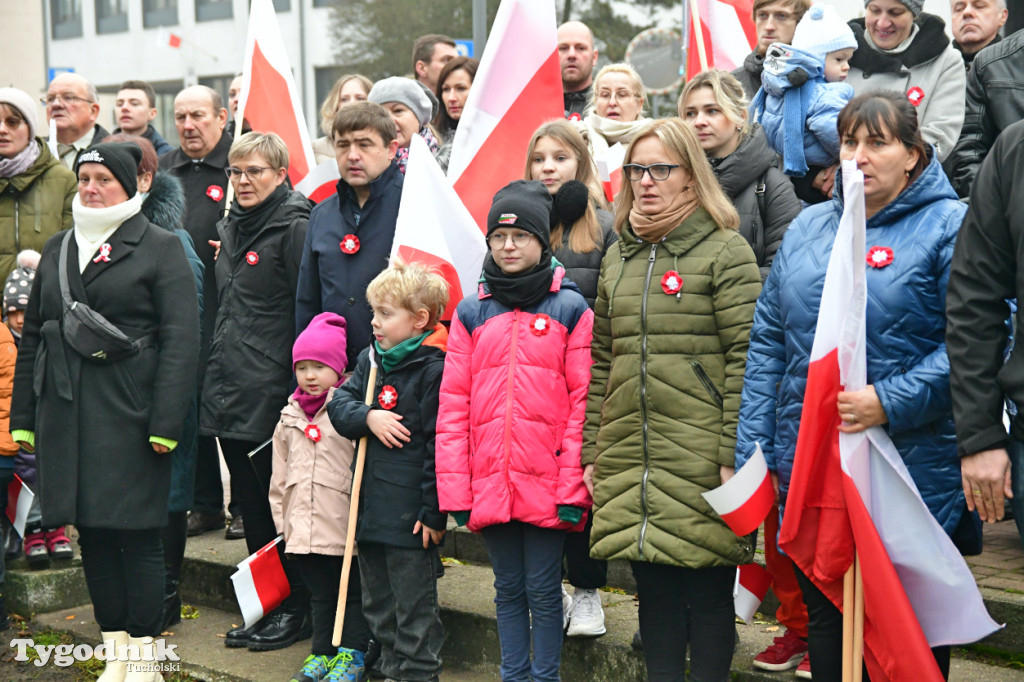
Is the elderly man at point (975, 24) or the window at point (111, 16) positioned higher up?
the window at point (111, 16)

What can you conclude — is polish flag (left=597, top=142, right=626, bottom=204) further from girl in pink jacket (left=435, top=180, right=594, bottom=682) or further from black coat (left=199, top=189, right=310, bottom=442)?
girl in pink jacket (left=435, top=180, right=594, bottom=682)

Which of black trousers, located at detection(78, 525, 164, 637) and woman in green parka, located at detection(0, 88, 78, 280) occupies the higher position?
woman in green parka, located at detection(0, 88, 78, 280)

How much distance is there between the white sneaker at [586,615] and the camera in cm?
476

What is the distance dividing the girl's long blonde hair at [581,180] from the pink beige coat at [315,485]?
45.5 inches

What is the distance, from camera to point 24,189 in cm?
671

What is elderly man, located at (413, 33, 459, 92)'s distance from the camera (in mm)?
8094

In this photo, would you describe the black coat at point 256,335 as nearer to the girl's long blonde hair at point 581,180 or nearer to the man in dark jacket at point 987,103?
the girl's long blonde hair at point 581,180

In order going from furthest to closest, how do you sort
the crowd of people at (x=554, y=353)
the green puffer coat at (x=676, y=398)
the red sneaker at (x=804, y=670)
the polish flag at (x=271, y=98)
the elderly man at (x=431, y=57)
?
the elderly man at (x=431, y=57) → the polish flag at (x=271, y=98) → the red sneaker at (x=804, y=670) → the green puffer coat at (x=676, y=398) → the crowd of people at (x=554, y=353)

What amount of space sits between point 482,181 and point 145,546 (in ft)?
7.43

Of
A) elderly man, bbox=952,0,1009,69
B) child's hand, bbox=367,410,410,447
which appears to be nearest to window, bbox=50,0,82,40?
elderly man, bbox=952,0,1009,69

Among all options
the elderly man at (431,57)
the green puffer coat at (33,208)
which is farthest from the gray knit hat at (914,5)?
the green puffer coat at (33,208)

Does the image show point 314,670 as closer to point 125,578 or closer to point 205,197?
point 125,578

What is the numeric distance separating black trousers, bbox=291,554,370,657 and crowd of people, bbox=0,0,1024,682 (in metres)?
0.01

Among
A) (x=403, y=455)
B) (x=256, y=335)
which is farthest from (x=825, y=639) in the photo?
(x=256, y=335)
